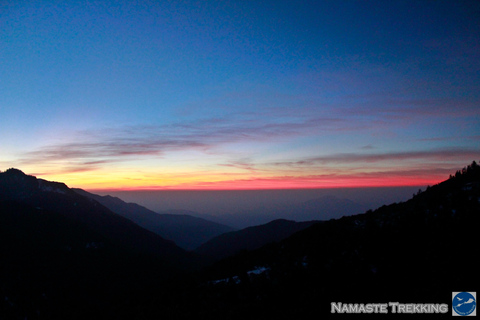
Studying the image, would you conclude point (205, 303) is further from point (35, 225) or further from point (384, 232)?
point (35, 225)

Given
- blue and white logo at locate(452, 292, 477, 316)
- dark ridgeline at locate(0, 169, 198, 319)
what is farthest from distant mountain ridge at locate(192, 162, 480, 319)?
dark ridgeline at locate(0, 169, 198, 319)

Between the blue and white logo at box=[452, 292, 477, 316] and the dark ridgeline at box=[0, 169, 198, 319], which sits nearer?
the blue and white logo at box=[452, 292, 477, 316]

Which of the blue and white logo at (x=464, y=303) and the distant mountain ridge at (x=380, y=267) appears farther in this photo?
the distant mountain ridge at (x=380, y=267)

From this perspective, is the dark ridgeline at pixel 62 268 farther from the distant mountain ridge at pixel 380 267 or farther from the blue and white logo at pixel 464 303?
the blue and white logo at pixel 464 303

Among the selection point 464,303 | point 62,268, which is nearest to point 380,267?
point 464,303

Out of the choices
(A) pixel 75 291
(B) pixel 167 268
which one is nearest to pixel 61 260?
(A) pixel 75 291

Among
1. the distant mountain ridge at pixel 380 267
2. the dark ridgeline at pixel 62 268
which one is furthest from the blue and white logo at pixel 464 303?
the dark ridgeline at pixel 62 268

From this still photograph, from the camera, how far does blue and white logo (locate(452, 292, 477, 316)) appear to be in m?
19.0

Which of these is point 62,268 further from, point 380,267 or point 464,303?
point 464,303

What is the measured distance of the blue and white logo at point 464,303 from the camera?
62.3ft

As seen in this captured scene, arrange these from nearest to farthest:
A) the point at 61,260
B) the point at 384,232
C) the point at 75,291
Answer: the point at 384,232 < the point at 75,291 < the point at 61,260

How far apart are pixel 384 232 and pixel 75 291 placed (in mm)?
121804

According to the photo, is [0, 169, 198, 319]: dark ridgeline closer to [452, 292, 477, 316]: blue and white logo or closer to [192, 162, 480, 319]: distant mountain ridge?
[192, 162, 480, 319]: distant mountain ridge

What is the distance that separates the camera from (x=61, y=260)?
383ft
